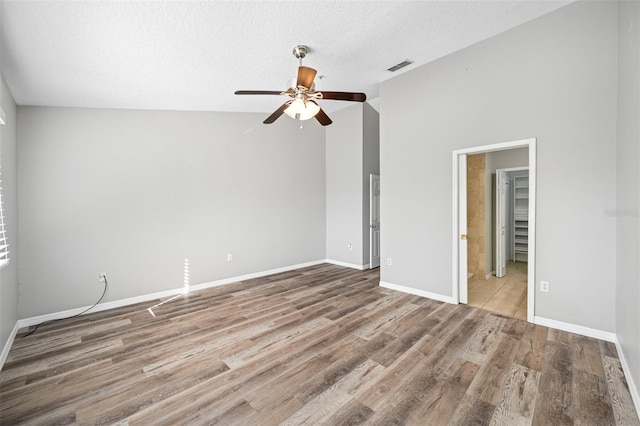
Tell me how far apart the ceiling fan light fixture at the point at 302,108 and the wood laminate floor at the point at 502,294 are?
3.31 metres

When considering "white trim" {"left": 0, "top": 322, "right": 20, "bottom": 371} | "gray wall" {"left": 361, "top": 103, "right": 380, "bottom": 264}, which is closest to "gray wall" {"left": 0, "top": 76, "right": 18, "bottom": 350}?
"white trim" {"left": 0, "top": 322, "right": 20, "bottom": 371}

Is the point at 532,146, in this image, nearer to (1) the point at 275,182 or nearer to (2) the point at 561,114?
(2) the point at 561,114

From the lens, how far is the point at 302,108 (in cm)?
297

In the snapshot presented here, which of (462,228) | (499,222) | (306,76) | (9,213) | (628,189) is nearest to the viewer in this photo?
(628,189)

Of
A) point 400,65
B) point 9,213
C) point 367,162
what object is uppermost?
point 400,65

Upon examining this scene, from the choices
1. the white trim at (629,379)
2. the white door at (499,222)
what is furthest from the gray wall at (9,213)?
the white door at (499,222)

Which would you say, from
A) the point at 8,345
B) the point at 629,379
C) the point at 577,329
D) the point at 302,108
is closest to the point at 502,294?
the point at 577,329

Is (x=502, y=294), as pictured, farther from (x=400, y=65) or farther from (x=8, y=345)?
(x=8, y=345)

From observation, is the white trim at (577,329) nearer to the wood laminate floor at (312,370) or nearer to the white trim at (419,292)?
the wood laminate floor at (312,370)

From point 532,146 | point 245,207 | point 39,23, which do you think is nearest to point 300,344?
point 245,207

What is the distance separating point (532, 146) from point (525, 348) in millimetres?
2158

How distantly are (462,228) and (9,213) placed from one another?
17.7ft

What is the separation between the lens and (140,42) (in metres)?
2.62

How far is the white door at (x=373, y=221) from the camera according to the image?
5824mm
